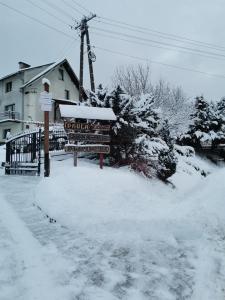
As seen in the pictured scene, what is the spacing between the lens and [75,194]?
6930 millimetres

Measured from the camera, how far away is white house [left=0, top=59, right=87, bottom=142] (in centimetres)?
3388

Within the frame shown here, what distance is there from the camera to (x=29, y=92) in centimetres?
3384

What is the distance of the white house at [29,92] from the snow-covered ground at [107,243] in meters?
26.1

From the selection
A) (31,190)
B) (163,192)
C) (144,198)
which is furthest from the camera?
(163,192)

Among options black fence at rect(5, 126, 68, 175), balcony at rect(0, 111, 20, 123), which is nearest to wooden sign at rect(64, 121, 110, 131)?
black fence at rect(5, 126, 68, 175)

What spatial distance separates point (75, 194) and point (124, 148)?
4583mm

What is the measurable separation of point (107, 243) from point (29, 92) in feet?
101

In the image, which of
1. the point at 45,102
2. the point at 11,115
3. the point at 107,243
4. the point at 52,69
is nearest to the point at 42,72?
the point at 52,69

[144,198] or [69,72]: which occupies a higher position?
[69,72]

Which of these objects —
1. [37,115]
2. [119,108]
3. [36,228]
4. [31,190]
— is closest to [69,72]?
[37,115]

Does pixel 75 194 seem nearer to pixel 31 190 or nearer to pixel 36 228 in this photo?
pixel 36 228

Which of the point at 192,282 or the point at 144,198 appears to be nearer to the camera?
the point at 192,282

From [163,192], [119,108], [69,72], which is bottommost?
[163,192]

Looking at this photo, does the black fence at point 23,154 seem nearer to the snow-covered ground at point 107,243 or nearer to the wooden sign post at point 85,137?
the wooden sign post at point 85,137
